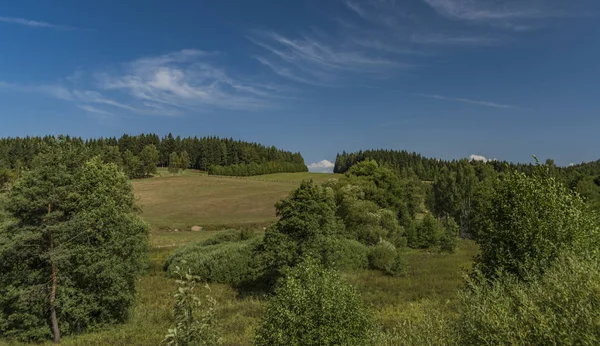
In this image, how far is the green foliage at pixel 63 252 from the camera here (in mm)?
23688

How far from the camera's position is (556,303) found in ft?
40.4

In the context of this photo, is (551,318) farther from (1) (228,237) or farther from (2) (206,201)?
(2) (206,201)

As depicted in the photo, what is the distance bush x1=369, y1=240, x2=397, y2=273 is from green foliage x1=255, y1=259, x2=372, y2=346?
26694mm

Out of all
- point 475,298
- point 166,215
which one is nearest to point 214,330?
point 475,298

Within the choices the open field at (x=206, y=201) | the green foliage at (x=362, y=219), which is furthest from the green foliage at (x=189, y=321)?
Result: the open field at (x=206, y=201)

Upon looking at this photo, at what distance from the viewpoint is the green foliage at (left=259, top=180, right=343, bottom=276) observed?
31.8 meters

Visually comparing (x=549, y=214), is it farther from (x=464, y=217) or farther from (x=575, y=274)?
(x=464, y=217)

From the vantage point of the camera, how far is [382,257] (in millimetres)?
44500

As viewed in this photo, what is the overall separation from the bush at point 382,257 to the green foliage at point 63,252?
1117 inches

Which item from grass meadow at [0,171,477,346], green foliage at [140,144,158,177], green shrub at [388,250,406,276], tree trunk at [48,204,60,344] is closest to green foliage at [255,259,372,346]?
grass meadow at [0,171,477,346]

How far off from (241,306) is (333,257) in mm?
9168

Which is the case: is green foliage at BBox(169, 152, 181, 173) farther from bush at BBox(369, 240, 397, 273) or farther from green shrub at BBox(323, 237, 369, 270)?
bush at BBox(369, 240, 397, 273)

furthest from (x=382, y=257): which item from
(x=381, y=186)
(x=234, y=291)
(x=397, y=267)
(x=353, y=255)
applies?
(x=381, y=186)

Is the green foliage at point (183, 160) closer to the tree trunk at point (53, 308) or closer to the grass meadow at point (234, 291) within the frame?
the grass meadow at point (234, 291)
